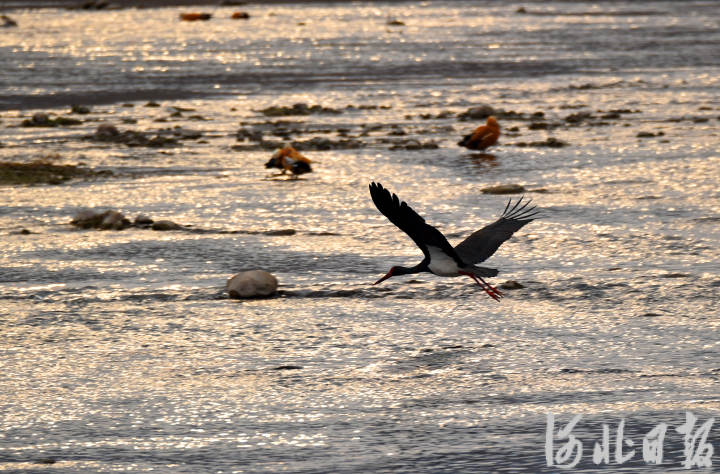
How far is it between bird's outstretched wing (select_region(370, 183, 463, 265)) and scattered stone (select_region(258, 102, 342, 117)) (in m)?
15.8

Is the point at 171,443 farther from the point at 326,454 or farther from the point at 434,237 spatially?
the point at 434,237

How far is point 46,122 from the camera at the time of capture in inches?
888

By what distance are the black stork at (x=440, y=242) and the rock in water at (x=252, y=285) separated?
5.12 feet

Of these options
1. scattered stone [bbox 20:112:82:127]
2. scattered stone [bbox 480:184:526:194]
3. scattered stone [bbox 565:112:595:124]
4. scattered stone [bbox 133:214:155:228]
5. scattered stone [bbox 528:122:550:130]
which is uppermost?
scattered stone [bbox 480:184:526:194]

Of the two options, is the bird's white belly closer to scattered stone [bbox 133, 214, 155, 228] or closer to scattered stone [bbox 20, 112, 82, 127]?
scattered stone [bbox 133, 214, 155, 228]

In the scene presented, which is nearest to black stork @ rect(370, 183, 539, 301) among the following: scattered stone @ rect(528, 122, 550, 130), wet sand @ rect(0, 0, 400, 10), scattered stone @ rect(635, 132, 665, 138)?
scattered stone @ rect(635, 132, 665, 138)

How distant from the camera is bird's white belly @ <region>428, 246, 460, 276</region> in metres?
8.20

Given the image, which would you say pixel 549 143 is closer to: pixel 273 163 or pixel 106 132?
pixel 273 163

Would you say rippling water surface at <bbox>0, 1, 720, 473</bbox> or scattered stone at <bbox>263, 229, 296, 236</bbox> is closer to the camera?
rippling water surface at <bbox>0, 1, 720, 473</bbox>

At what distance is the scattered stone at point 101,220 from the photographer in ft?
41.5

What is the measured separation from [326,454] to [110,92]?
78.8ft

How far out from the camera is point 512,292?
32.1 feet

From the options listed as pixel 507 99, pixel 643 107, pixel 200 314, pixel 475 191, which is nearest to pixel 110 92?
pixel 507 99

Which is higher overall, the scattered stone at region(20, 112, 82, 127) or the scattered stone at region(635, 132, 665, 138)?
the scattered stone at region(635, 132, 665, 138)
